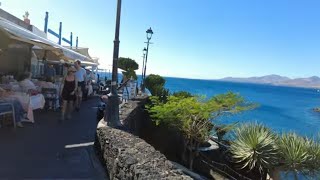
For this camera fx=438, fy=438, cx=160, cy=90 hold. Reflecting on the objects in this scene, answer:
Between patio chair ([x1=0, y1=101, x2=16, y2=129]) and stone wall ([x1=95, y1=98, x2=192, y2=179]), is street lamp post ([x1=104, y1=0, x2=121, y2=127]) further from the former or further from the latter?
patio chair ([x1=0, y1=101, x2=16, y2=129])

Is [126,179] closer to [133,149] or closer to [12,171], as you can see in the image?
[133,149]

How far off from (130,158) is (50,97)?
9854 mm

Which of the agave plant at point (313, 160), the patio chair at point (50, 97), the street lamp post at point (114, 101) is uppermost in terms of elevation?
the street lamp post at point (114, 101)

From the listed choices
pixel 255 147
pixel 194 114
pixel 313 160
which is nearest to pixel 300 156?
pixel 313 160

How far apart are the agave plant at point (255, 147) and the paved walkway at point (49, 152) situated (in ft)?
13.7

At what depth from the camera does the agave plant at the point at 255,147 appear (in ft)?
37.8

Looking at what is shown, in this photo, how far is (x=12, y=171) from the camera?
6.73 metres

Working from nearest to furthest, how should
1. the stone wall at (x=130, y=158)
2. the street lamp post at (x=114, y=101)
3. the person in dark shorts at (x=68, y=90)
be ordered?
the stone wall at (x=130, y=158), the street lamp post at (x=114, y=101), the person in dark shorts at (x=68, y=90)

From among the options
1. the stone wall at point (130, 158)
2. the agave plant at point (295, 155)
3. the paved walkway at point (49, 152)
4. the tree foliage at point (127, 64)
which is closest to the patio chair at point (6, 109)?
the paved walkway at point (49, 152)

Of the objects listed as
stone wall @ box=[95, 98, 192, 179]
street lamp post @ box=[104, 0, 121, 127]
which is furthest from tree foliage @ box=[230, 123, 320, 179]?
stone wall @ box=[95, 98, 192, 179]

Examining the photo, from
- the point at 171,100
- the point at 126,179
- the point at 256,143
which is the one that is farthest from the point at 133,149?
the point at 171,100

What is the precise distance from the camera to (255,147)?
38.6 ft

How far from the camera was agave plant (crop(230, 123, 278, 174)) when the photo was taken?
11508 mm

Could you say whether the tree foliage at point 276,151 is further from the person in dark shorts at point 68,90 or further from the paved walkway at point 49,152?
the person in dark shorts at point 68,90
